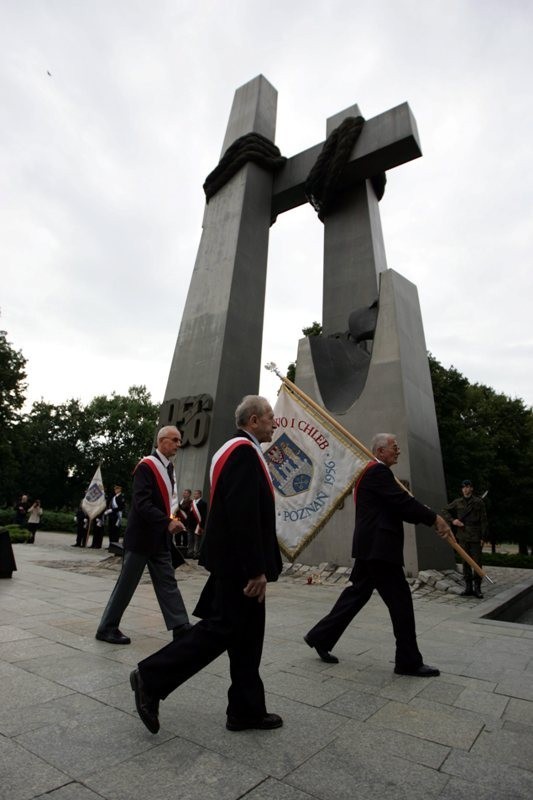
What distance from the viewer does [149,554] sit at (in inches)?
173

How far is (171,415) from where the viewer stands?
15.6 metres

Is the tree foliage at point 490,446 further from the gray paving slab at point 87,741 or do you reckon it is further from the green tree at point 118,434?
the green tree at point 118,434

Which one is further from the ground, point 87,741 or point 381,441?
point 381,441

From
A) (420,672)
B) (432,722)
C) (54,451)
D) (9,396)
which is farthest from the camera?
(54,451)

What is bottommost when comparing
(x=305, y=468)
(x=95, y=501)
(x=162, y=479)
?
(x=162, y=479)

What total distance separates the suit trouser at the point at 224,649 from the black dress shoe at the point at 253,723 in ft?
0.08

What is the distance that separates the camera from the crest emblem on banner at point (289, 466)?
19.6 ft

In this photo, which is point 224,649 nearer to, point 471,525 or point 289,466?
point 289,466

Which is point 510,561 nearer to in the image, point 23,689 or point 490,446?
point 490,446

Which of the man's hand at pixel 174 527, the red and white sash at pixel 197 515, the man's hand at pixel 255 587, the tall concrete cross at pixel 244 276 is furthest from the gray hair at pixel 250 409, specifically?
the tall concrete cross at pixel 244 276

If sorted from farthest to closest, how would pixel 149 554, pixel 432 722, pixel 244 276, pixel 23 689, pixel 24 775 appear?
1. pixel 244 276
2. pixel 149 554
3. pixel 23 689
4. pixel 432 722
5. pixel 24 775

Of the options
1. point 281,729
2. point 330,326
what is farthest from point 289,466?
point 330,326

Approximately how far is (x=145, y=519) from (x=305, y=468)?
92.2 inches

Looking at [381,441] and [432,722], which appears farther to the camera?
[381,441]
